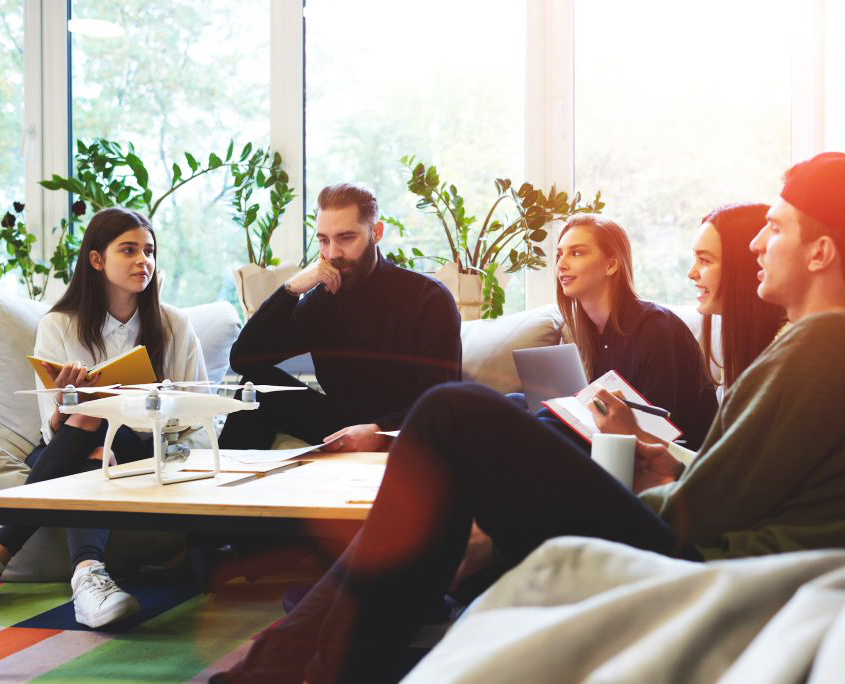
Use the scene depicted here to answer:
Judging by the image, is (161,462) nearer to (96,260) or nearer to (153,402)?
(153,402)

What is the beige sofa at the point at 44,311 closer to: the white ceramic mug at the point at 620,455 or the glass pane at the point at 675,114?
the glass pane at the point at 675,114

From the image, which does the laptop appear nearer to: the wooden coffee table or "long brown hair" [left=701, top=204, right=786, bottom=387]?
"long brown hair" [left=701, top=204, right=786, bottom=387]

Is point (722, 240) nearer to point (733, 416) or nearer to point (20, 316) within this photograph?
point (733, 416)

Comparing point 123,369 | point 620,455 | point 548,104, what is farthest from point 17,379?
point 548,104

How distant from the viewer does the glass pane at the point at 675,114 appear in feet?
11.7

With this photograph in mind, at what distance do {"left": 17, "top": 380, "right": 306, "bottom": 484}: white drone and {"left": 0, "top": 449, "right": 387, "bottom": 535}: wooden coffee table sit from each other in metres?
0.06

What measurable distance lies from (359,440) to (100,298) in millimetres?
1019

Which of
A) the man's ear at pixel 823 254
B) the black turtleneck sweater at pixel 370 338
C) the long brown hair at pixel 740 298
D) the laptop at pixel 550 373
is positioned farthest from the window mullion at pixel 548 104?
the man's ear at pixel 823 254

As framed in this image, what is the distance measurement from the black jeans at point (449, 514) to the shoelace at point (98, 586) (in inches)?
38.9

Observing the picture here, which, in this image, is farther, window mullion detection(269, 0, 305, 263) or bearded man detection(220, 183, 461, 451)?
window mullion detection(269, 0, 305, 263)

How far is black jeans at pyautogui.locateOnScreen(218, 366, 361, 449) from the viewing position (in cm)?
288

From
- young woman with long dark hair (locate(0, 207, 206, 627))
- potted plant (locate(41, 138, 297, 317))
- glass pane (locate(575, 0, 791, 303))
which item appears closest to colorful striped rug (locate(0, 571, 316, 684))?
young woman with long dark hair (locate(0, 207, 206, 627))

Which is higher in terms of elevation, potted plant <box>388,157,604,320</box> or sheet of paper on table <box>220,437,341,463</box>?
potted plant <box>388,157,604,320</box>

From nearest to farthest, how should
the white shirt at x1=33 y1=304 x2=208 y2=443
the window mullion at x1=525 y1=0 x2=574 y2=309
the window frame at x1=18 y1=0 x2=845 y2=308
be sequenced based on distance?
the white shirt at x1=33 y1=304 x2=208 y2=443
the window frame at x1=18 y1=0 x2=845 y2=308
the window mullion at x1=525 y1=0 x2=574 y2=309
